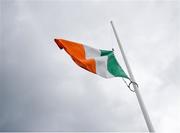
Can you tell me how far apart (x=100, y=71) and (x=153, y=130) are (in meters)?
3.76

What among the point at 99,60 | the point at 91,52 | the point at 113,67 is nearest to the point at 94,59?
the point at 99,60

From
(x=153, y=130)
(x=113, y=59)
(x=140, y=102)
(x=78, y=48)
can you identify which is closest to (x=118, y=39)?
(x=113, y=59)

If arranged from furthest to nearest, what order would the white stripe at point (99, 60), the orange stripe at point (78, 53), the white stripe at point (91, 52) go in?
the white stripe at point (91, 52) < the white stripe at point (99, 60) < the orange stripe at point (78, 53)

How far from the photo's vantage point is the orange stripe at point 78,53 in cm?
1279

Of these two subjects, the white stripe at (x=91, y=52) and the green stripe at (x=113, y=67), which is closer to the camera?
the green stripe at (x=113, y=67)

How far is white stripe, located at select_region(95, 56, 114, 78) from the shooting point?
12.9 m

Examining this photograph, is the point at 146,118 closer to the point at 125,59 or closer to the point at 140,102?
the point at 140,102

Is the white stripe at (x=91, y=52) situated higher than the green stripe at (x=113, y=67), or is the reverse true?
the white stripe at (x=91, y=52)

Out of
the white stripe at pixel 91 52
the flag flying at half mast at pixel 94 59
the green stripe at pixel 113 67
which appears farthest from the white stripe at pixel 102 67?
the white stripe at pixel 91 52

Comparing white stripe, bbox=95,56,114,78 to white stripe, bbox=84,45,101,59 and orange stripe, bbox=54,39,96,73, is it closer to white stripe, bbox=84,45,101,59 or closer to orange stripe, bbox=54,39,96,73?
orange stripe, bbox=54,39,96,73

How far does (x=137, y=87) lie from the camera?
12.0m

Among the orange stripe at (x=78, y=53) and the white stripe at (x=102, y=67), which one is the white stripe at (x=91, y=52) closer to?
the orange stripe at (x=78, y=53)

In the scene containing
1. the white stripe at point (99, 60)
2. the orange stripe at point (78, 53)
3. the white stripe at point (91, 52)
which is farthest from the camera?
the white stripe at point (91, 52)

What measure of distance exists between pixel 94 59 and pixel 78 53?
734 millimetres
